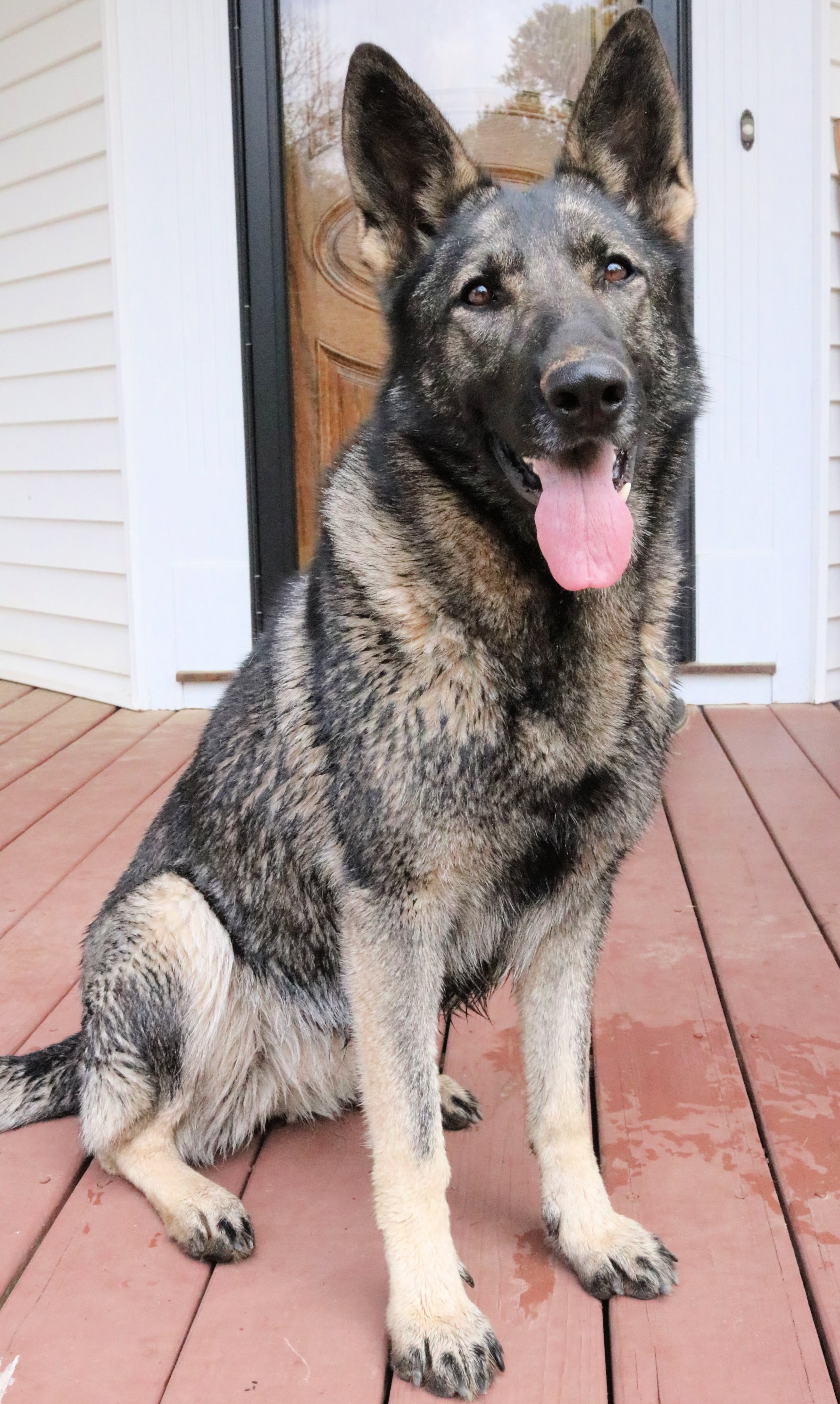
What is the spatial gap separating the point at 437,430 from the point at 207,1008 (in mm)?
895

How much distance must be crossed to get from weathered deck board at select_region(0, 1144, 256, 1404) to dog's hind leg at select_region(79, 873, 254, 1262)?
5 cm

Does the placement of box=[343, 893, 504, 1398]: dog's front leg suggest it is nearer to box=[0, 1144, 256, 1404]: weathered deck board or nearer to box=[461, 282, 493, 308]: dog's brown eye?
box=[0, 1144, 256, 1404]: weathered deck board

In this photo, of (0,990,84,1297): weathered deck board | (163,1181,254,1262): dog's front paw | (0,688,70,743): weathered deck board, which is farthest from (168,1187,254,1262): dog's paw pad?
(0,688,70,743): weathered deck board

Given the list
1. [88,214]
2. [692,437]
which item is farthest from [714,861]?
[88,214]

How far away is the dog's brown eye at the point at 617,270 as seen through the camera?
160 cm

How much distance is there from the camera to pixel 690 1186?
1801 millimetres

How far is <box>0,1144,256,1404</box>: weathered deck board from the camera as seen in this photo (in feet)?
4.70

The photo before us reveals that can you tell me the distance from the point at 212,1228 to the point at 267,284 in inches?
139

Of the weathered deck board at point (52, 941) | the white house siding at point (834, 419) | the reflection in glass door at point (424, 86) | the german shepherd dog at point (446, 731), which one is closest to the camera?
the german shepherd dog at point (446, 731)

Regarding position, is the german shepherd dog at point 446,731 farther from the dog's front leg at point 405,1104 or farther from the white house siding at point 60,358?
the white house siding at point 60,358

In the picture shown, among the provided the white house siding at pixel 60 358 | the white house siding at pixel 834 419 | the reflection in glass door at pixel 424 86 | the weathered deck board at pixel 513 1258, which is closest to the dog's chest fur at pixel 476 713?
the weathered deck board at pixel 513 1258

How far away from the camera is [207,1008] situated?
5.84 ft

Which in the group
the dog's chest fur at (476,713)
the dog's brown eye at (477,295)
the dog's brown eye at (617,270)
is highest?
the dog's brown eye at (617,270)

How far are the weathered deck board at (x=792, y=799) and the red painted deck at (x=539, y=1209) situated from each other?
0.05 feet
